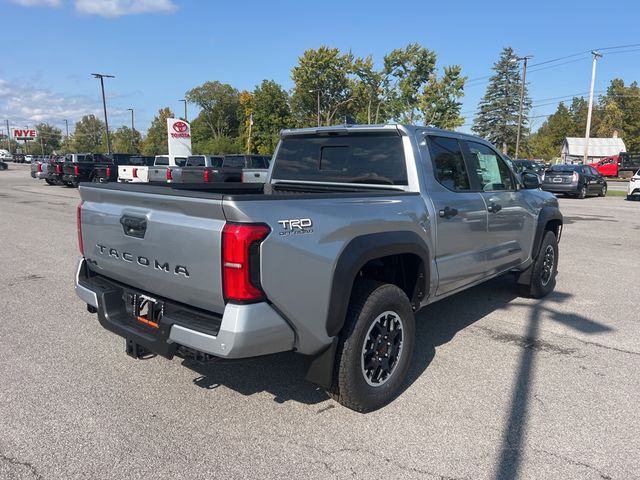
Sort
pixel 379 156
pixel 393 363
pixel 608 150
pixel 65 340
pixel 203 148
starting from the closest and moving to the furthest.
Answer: pixel 393 363 → pixel 379 156 → pixel 65 340 → pixel 608 150 → pixel 203 148

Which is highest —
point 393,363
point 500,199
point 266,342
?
point 500,199

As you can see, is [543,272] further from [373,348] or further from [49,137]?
[49,137]

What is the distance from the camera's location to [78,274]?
3.84 metres

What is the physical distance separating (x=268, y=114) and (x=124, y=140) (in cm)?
5843

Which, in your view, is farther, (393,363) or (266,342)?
(393,363)

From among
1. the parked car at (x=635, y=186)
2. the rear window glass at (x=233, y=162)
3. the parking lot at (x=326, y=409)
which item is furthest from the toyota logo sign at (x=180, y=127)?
the parking lot at (x=326, y=409)

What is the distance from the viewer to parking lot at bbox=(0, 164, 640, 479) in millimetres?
2777

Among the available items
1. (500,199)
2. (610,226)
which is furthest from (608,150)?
(500,199)

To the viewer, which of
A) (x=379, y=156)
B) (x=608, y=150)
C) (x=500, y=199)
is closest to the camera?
(x=379, y=156)

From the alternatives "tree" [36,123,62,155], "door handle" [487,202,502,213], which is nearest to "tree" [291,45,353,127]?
"door handle" [487,202,502,213]

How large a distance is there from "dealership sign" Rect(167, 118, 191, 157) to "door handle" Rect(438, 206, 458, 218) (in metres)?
29.7

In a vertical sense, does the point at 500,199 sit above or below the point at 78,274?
above

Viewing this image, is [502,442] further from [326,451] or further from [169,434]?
[169,434]

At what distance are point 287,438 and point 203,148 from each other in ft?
234
